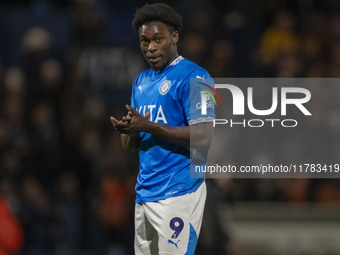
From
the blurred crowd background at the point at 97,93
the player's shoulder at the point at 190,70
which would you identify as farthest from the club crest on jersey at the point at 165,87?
the blurred crowd background at the point at 97,93

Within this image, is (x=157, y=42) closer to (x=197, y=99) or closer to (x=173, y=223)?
(x=197, y=99)

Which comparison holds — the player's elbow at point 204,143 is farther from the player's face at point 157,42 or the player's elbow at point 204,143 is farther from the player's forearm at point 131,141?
the player's face at point 157,42

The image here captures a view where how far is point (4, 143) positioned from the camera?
28.1ft

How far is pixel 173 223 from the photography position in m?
3.95

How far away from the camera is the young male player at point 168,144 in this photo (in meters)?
3.95

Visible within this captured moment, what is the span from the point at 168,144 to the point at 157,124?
0.72 feet

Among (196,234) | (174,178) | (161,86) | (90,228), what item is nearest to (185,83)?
(161,86)

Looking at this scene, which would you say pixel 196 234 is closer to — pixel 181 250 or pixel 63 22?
pixel 181 250

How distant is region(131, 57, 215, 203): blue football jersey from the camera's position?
3.99 m

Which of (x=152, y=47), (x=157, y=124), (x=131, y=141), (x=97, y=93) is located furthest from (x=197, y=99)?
(x=97, y=93)

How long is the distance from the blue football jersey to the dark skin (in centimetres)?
7

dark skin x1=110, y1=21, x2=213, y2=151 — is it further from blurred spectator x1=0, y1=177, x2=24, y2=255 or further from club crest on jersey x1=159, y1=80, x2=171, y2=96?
blurred spectator x1=0, y1=177, x2=24, y2=255

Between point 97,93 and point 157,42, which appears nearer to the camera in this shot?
point 157,42

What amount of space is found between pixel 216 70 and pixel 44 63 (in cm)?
241
